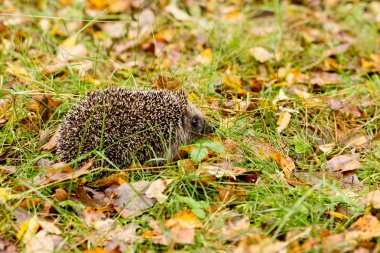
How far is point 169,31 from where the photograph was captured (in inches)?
311

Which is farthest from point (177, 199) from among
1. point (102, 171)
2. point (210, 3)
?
point (210, 3)

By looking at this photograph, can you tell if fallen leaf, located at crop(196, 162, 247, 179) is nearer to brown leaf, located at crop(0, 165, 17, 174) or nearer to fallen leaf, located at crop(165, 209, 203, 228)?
fallen leaf, located at crop(165, 209, 203, 228)

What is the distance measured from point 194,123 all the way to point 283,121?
3.25ft

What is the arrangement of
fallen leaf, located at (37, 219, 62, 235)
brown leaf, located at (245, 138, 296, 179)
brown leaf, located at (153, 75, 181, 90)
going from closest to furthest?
fallen leaf, located at (37, 219, 62, 235) < brown leaf, located at (245, 138, 296, 179) < brown leaf, located at (153, 75, 181, 90)

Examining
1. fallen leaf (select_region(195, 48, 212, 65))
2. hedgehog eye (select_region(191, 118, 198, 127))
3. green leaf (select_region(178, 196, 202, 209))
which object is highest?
fallen leaf (select_region(195, 48, 212, 65))

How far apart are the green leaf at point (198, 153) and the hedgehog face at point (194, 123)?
52 cm

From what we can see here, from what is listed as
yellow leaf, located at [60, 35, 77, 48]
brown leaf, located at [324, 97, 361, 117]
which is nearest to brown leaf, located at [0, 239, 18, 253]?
brown leaf, located at [324, 97, 361, 117]

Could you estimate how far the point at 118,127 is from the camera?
15.1 feet

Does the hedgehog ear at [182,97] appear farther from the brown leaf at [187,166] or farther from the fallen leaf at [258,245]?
the fallen leaf at [258,245]

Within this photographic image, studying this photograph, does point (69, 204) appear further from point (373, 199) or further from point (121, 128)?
point (373, 199)

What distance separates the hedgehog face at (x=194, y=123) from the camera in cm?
513

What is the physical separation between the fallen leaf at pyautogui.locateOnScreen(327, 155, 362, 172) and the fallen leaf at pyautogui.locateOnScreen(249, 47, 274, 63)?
2230 mm

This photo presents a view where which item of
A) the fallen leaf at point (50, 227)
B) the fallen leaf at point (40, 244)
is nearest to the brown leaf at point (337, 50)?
the fallen leaf at point (50, 227)

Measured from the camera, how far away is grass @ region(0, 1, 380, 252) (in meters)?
3.93
